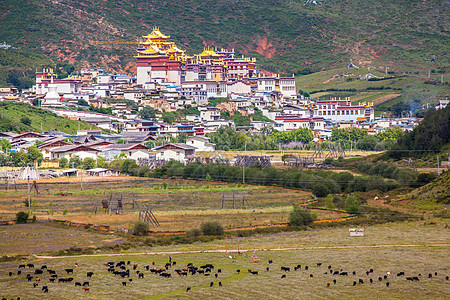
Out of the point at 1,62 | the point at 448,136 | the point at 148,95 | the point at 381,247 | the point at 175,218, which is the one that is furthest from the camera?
the point at 1,62

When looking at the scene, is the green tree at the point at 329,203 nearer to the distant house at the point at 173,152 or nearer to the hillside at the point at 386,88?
the distant house at the point at 173,152

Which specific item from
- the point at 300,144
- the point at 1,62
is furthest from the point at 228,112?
the point at 1,62

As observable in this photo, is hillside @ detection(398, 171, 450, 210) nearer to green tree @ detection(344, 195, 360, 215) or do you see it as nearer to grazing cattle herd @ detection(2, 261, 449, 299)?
green tree @ detection(344, 195, 360, 215)

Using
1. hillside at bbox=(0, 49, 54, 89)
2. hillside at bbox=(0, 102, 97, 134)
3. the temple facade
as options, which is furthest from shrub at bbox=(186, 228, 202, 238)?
hillside at bbox=(0, 49, 54, 89)

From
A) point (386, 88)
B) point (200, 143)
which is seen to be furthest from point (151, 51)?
point (386, 88)

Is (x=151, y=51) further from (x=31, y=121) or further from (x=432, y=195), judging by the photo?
(x=432, y=195)

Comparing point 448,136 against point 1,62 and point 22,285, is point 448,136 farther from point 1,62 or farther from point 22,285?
point 1,62

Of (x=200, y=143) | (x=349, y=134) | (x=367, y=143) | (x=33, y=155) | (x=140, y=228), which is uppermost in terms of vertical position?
(x=349, y=134)

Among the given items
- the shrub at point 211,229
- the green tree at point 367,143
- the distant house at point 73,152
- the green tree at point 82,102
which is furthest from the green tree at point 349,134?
the shrub at point 211,229
